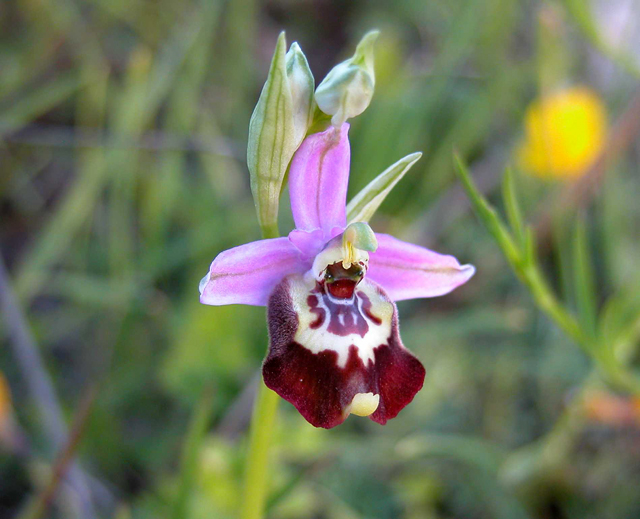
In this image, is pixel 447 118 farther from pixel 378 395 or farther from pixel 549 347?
pixel 378 395

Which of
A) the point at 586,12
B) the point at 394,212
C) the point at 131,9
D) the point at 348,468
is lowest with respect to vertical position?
the point at 348,468

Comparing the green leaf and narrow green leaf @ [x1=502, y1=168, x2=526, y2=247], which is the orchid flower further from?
narrow green leaf @ [x1=502, y1=168, x2=526, y2=247]

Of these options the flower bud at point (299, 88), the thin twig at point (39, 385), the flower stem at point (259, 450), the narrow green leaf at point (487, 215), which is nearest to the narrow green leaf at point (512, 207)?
the narrow green leaf at point (487, 215)

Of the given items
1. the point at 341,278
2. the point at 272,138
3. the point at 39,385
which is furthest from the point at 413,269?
the point at 39,385

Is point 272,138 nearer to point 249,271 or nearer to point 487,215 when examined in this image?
point 249,271

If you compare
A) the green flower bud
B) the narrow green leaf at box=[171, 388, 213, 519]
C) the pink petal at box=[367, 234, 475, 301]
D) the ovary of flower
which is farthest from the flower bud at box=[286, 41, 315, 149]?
the narrow green leaf at box=[171, 388, 213, 519]

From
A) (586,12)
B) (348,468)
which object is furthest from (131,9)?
(348,468)

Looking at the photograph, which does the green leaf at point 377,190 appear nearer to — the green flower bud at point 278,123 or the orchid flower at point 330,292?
the orchid flower at point 330,292
